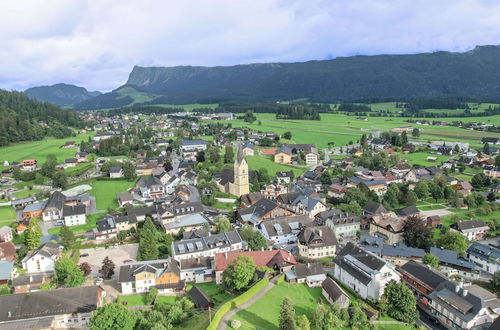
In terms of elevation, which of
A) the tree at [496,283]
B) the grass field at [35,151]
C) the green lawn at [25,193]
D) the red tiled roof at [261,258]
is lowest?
the tree at [496,283]

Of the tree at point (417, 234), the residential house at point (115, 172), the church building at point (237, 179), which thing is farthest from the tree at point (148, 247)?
the residential house at point (115, 172)

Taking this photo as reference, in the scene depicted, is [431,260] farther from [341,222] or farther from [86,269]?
[86,269]

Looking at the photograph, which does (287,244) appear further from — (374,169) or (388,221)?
(374,169)

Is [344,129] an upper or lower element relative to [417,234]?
upper

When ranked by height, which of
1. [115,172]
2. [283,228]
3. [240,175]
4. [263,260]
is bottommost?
[283,228]

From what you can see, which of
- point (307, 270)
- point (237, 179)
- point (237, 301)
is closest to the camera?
point (237, 301)

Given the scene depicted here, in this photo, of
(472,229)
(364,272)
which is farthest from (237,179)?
(472,229)

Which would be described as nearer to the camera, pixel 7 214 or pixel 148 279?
pixel 148 279

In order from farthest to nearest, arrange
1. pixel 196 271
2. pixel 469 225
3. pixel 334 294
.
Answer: pixel 469 225 → pixel 196 271 → pixel 334 294

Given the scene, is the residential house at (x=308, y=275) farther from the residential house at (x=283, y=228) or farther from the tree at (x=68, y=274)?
the tree at (x=68, y=274)
